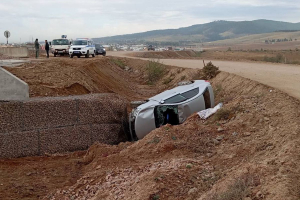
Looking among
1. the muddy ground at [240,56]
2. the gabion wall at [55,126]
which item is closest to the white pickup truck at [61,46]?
the muddy ground at [240,56]

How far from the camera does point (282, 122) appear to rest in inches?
376

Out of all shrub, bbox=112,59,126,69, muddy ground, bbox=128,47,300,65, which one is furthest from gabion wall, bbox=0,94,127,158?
muddy ground, bbox=128,47,300,65

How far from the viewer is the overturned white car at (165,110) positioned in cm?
1236

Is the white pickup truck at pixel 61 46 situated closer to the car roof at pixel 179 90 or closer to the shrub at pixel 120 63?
the shrub at pixel 120 63

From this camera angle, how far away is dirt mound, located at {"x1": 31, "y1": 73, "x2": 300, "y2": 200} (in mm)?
6242

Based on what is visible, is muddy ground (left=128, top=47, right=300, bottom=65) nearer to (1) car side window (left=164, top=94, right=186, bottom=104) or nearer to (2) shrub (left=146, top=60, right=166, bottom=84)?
(2) shrub (left=146, top=60, right=166, bottom=84)

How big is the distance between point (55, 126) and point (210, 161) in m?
5.56

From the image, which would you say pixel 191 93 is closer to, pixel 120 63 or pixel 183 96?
pixel 183 96

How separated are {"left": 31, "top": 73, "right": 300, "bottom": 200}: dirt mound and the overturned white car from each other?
3.68 ft

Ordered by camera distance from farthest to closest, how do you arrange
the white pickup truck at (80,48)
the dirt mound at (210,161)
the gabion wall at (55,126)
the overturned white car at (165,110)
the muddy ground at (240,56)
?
the muddy ground at (240,56) < the white pickup truck at (80,48) < the overturned white car at (165,110) < the gabion wall at (55,126) < the dirt mound at (210,161)

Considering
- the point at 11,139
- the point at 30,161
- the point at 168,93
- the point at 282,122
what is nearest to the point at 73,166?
the point at 30,161

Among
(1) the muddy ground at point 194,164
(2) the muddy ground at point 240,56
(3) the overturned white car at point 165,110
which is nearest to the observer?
(1) the muddy ground at point 194,164

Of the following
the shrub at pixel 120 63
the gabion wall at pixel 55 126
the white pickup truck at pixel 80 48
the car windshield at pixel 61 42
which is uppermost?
the car windshield at pixel 61 42

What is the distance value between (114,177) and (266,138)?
3.35 meters
